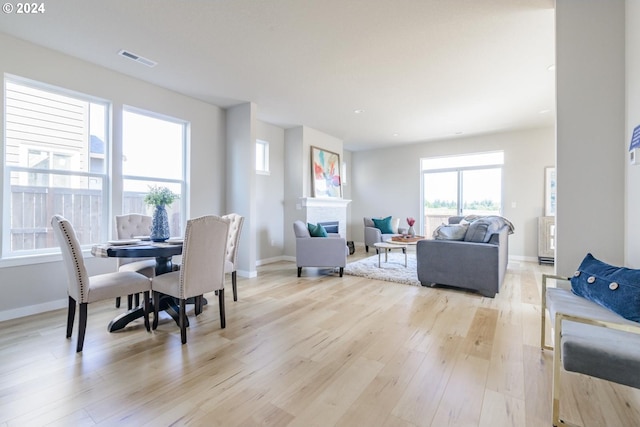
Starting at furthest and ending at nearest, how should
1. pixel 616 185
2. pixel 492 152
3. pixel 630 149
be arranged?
pixel 492 152 → pixel 616 185 → pixel 630 149

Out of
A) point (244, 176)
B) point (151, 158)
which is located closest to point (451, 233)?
point (244, 176)

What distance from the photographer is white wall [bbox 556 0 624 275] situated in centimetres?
201

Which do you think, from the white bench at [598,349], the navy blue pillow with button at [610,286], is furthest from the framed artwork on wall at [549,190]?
the white bench at [598,349]

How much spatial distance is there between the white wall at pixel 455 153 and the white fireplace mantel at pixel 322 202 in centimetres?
142

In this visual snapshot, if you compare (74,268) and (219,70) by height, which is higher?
(219,70)

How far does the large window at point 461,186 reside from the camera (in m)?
6.25

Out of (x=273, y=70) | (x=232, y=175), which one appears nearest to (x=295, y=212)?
(x=232, y=175)

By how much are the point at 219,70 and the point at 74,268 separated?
2.56m

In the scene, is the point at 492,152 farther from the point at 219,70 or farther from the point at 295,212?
the point at 219,70

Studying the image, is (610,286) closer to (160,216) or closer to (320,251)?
(320,251)

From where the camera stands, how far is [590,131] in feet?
6.84

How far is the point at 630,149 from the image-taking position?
1.84 meters

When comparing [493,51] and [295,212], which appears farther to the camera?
[295,212]

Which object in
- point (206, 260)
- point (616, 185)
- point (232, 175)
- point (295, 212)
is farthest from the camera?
point (295, 212)
